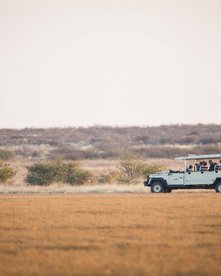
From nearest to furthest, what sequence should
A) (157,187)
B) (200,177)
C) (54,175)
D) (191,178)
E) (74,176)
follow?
(200,177) < (191,178) < (157,187) < (74,176) < (54,175)

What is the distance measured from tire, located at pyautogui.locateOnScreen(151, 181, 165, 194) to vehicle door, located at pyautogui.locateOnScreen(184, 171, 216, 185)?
138 centimetres

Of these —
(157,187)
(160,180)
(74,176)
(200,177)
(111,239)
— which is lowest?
(111,239)

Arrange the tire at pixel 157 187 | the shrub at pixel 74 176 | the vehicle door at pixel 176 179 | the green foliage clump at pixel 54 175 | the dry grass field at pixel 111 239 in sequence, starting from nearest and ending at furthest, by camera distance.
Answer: the dry grass field at pixel 111 239 → the vehicle door at pixel 176 179 → the tire at pixel 157 187 → the green foliage clump at pixel 54 175 → the shrub at pixel 74 176

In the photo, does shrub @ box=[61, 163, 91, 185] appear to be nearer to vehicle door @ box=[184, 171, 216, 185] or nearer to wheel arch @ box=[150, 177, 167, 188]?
wheel arch @ box=[150, 177, 167, 188]

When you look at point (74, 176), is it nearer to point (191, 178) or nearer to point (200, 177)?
point (191, 178)

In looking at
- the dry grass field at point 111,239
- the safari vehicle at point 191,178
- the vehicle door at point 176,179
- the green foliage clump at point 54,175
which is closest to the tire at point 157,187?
the safari vehicle at point 191,178

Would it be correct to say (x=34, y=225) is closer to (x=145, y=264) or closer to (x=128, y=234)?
(x=128, y=234)

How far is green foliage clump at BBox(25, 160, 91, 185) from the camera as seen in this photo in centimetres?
4841

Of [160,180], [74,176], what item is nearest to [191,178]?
[160,180]

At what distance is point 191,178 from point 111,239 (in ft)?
64.1

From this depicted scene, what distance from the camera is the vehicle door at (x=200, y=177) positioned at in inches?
1445

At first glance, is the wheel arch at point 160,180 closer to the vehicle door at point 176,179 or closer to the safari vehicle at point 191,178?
the safari vehicle at point 191,178

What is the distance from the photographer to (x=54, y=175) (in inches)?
1933

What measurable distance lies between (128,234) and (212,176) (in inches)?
724
